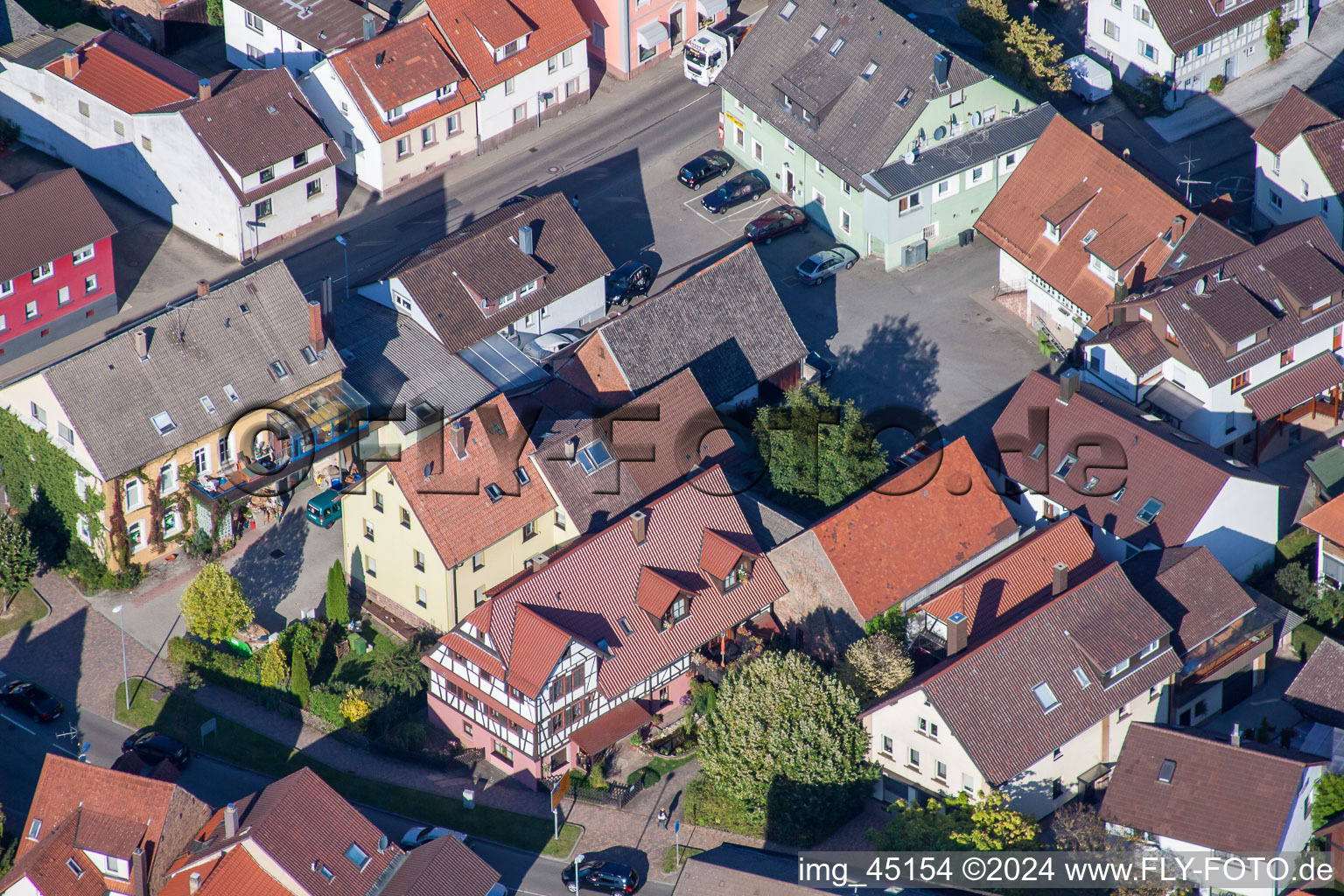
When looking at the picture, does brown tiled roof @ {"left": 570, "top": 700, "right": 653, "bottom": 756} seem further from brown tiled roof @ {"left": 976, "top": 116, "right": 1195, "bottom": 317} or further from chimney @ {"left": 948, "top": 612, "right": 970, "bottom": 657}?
brown tiled roof @ {"left": 976, "top": 116, "right": 1195, "bottom": 317}

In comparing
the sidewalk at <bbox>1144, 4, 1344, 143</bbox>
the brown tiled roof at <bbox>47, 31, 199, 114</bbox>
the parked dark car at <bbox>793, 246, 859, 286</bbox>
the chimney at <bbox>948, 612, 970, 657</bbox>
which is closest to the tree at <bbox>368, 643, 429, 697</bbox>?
the chimney at <bbox>948, 612, 970, 657</bbox>

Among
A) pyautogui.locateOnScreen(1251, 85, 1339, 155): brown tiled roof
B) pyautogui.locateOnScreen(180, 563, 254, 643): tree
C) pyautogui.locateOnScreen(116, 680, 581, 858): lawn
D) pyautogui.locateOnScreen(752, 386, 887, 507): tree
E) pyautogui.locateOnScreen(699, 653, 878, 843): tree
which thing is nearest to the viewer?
pyautogui.locateOnScreen(699, 653, 878, 843): tree

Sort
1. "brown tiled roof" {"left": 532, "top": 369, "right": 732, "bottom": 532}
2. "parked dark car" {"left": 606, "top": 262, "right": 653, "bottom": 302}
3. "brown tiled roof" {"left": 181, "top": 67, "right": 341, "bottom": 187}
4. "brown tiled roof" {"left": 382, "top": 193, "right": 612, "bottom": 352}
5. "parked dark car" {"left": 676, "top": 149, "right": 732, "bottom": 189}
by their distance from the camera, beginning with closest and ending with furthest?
"brown tiled roof" {"left": 532, "top": 369, "right": 732, "bottom": 532}, "brown tiled roof" {"left": 382, "top": 193, "right": 612, "bottom": 352}, "parked dark car" {"left": 606, "top": 262, "right": 653, "bottom": 302}, "brown tiled roof" {"left": 181, "top": 67, "right": 341, "bottom": 187}, "parked dark car" {"left": 676, "top": 149, "right": 732, "bottom": 189}

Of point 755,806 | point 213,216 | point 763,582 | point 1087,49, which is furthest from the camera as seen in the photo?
point 1087,49

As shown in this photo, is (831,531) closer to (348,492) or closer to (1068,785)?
(1068,785)

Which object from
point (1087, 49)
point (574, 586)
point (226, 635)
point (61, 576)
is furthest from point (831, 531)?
point (1087, 49)

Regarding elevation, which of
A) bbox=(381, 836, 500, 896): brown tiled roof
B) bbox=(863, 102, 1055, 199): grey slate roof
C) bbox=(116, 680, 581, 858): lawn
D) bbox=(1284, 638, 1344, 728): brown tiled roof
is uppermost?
bbox=(863, 102, 1055, 199): grey slate roof

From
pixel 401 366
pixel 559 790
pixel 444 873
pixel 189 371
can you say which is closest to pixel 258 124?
pixel 401 366
